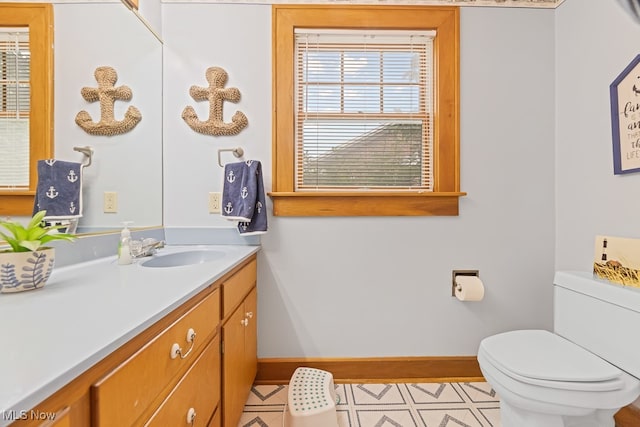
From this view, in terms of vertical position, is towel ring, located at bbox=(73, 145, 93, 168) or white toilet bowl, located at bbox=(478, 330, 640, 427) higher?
towel ring, located at bbox=(73, 145, 93, 168)

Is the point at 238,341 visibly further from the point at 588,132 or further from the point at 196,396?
the point at 588,132

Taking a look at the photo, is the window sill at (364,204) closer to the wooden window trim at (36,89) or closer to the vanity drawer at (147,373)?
the vanity drawer at (147,373)

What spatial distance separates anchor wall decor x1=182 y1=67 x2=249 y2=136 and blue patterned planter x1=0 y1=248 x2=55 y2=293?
104 centimetres

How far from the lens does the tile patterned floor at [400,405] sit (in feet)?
→ 4.53

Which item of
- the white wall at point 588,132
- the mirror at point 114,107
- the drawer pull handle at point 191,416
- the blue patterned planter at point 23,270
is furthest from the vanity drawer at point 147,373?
the white wall at point 588,132

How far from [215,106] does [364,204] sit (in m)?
1.00

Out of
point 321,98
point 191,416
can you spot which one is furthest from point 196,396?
point 321,98

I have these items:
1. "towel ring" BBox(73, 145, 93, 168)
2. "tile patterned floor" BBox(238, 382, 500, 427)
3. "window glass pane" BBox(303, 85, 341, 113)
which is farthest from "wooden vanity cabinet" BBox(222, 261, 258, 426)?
"window glass pane" BBox(303, 85, 341, 113)

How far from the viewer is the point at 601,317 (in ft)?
3.75

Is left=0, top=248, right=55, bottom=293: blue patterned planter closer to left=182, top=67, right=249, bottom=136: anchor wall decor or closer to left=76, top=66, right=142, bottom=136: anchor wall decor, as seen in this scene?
left=76, top=66, right=142, bottom=136: anchor wall decor

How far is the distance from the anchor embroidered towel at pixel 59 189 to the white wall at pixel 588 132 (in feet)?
7.50

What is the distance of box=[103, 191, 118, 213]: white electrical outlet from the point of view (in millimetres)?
1291

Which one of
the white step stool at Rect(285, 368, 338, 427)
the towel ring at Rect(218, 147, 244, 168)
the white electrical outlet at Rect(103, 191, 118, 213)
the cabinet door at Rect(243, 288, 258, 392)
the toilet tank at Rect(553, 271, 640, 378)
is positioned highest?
the towel ring at Rect(218, 147, 244, 168)

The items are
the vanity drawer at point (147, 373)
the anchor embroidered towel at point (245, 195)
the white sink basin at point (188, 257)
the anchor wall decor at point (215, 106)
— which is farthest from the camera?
the anchor wall decor at point (215, 106)
